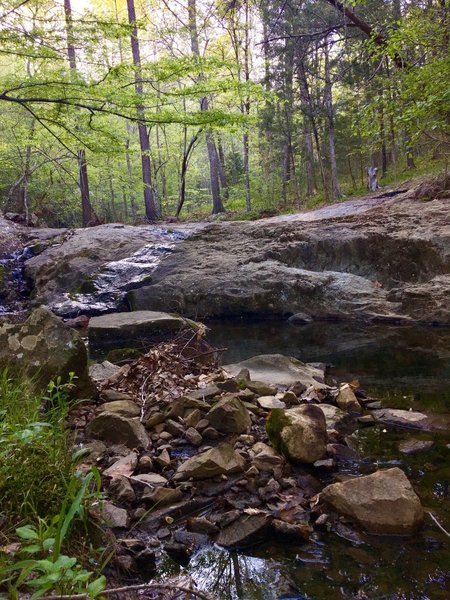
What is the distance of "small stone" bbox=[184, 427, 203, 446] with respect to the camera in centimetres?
319

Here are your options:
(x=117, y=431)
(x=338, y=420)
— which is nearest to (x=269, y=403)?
(x=338, y=420)

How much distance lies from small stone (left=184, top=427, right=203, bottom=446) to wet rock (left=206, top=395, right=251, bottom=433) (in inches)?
6.2

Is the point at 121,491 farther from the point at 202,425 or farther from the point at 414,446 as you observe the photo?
the point at 414,446

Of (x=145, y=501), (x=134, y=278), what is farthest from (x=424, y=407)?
(x=134, y=278)

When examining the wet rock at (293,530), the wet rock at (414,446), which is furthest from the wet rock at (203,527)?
the wet rock at (414,446)

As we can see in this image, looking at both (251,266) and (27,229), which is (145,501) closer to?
(251,266)

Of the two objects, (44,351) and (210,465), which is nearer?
(210,465)

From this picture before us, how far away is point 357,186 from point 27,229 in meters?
13.7

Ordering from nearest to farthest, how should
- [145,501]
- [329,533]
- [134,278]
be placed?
[329,533]
[145,501]
[134,278]

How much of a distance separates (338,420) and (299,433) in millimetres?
782

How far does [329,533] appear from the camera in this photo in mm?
2334

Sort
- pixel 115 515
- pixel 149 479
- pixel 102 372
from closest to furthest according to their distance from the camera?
pixel 115 515
pixel 149 479
pixel 102 372

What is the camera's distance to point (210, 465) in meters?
2.72

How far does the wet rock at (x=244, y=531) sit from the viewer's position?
7.47 ft
